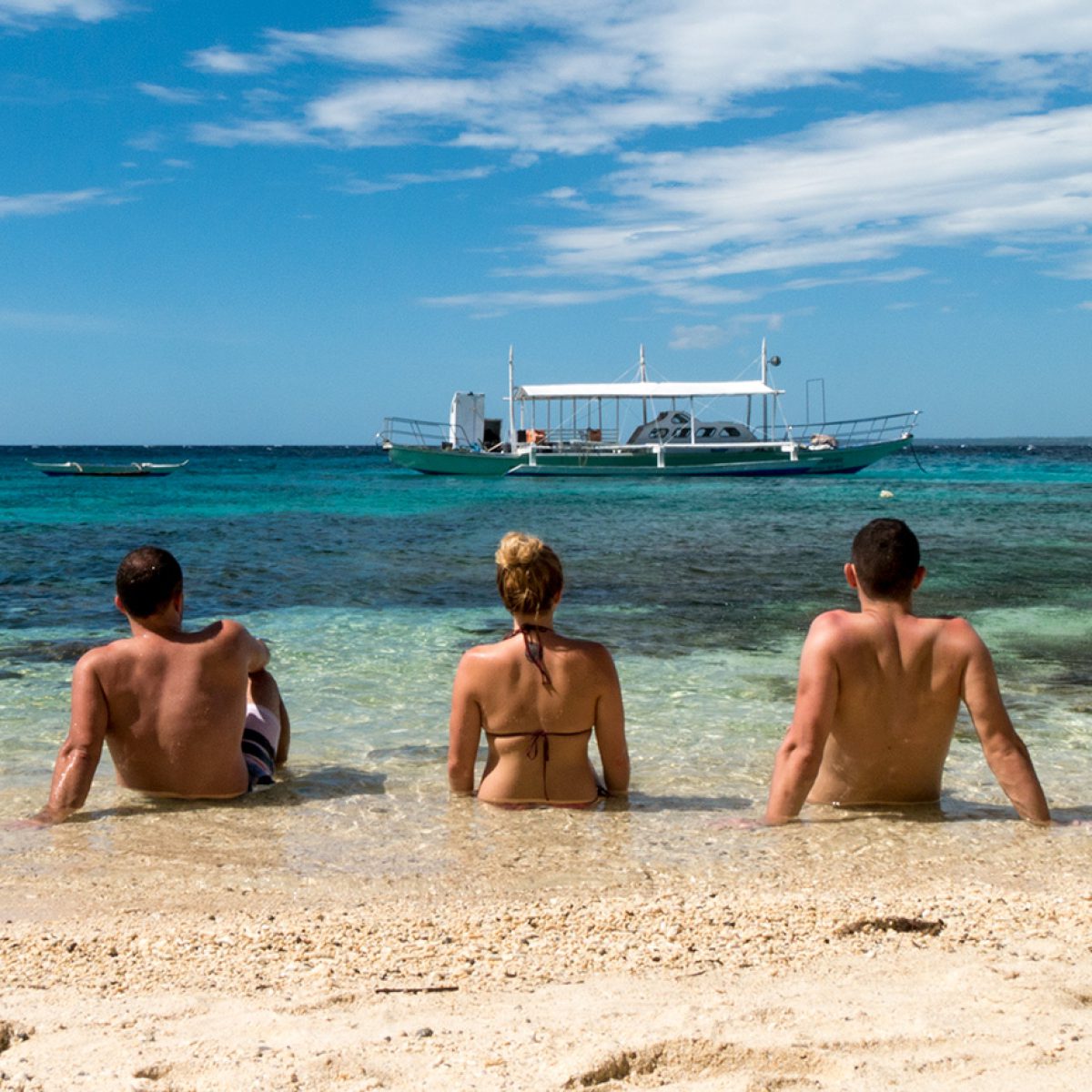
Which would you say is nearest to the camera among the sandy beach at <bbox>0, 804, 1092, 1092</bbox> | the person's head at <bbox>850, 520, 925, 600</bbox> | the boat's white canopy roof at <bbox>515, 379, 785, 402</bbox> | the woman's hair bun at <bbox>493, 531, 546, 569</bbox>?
the sandy beach at <bbox>0, 804, 1092, 1092</bbox>

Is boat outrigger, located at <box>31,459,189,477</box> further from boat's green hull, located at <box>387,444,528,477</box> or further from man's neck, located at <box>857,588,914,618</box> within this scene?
man's neck, located at <box>857,588,914,618</box>

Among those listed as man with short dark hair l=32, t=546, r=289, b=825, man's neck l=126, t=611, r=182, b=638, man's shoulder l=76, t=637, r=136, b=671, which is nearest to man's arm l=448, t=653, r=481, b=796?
man with short dark hair l=32, t=546, r=289, b=825

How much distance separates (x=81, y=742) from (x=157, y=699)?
0.98 ft

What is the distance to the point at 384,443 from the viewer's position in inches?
1804

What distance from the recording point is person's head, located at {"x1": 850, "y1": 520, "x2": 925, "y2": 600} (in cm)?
387

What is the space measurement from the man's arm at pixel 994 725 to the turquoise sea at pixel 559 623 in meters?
0.39

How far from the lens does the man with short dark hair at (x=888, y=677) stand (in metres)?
3.89

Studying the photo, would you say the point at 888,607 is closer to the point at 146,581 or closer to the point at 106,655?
the point at 146,581

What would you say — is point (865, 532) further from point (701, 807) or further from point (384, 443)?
point (384, 443)

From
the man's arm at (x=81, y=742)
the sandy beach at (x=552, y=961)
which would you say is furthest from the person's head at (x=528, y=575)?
the man's arm at (x=81, y=742)

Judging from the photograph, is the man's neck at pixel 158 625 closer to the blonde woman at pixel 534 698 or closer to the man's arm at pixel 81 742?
the man's arm at pixel 81 742

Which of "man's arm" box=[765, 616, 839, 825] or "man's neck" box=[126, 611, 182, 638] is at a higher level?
"man's neck" box=[126, 611, 182, 638]

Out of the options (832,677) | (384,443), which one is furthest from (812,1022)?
(384,443)

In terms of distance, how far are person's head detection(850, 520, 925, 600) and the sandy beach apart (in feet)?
2.94
